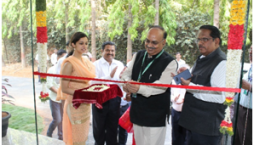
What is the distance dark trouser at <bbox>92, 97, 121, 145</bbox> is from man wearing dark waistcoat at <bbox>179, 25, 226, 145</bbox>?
41.9 inches

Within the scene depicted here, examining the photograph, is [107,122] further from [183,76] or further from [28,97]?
[28,97]

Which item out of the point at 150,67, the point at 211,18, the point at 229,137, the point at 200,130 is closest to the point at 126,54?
the point at 150,67

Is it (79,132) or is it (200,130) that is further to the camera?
(79,132)

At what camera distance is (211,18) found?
77.5 inches

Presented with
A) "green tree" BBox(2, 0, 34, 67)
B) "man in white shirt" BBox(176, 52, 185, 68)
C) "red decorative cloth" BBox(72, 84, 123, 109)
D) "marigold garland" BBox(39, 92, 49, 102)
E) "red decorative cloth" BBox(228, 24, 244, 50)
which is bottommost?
"marigold garland" BBox(39, 92, 49, 102)

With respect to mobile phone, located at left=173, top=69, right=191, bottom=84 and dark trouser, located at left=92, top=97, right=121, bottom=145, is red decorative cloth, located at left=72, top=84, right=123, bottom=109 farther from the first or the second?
mobile phone, located at left=173, top=69, right=191, bottom=84

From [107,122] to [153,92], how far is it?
103 centimetres

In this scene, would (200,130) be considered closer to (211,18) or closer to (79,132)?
(211,18)

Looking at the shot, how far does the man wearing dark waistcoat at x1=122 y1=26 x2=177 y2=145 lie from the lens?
1.87 m

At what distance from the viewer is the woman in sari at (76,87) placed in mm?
2334

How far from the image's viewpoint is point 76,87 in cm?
239

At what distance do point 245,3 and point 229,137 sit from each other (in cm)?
119

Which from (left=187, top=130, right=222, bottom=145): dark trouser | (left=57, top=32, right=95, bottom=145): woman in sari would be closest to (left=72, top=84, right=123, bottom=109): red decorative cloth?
(left=57, top=32, right=95, bottom=145): woman in sari

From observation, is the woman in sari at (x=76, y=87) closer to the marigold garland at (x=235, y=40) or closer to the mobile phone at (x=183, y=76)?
the mobile phone at (x=183, y=76)
